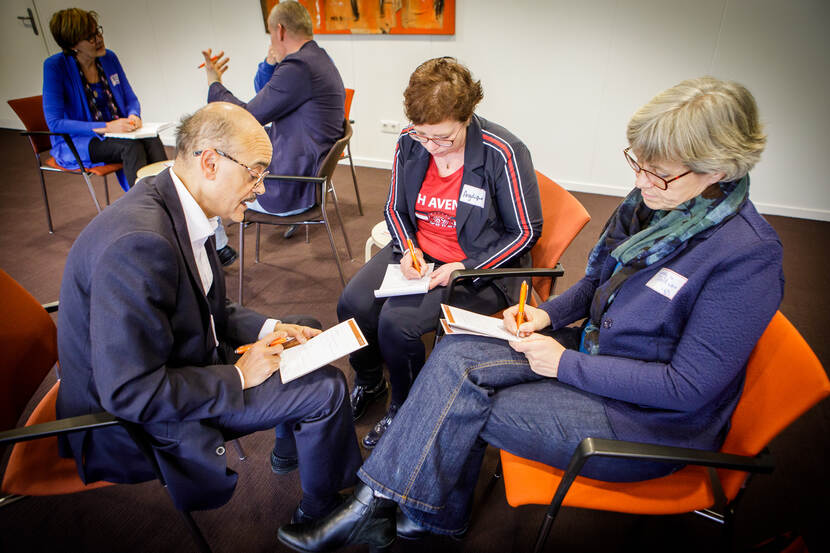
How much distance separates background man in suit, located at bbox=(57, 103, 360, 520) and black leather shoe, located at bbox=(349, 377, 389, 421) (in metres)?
0.49

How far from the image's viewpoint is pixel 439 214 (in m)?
1.81

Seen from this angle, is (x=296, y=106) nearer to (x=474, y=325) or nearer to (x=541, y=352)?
(x=474, y=325)

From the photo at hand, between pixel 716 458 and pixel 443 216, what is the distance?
121 centimetres

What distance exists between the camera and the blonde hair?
941 mm

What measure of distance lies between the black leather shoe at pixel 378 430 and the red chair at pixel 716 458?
71cm

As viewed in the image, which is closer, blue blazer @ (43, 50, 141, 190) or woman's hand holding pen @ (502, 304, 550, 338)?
woman's hand holding pen @ (502, 304, 550, 338)

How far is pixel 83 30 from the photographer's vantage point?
276 cm

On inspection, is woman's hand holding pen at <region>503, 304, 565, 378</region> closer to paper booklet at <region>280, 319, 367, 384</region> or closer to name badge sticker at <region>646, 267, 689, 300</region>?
name badge sticker at <region>646, 267, 689, 300</region>

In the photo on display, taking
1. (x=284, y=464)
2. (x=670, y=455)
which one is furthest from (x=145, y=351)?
(x=670, y=455)

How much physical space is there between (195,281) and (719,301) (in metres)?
1.21

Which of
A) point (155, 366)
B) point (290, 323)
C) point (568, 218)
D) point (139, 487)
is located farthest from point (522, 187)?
point (139, 487)

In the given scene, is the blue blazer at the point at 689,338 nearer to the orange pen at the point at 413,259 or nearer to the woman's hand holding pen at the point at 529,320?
the woman's hand holding pen at the point at 529,320

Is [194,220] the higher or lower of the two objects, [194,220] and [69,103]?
the lower

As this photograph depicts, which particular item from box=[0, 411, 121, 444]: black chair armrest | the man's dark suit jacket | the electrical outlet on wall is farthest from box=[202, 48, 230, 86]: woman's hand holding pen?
box=[0, 411, 121, 444]: black chair armrest
